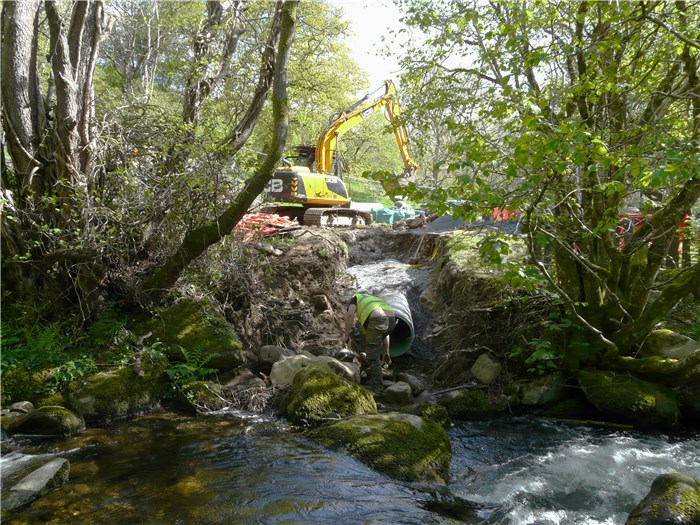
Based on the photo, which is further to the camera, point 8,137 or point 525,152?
point 8,137

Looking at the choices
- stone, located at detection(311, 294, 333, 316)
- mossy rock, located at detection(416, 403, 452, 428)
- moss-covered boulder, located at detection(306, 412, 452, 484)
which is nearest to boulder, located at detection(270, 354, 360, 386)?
mossy rock, located at detection(416, 403, 452, 428)

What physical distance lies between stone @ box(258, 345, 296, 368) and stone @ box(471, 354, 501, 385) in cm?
266

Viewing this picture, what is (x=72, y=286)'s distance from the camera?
275 inches

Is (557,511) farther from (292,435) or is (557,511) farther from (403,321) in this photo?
(403,321)

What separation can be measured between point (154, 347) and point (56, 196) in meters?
2.26

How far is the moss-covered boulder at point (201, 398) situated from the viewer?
6387 millimetres

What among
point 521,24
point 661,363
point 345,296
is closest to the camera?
point 661,363

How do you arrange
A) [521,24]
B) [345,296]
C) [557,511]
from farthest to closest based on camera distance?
[345,296]
[521,24]
[557,511]

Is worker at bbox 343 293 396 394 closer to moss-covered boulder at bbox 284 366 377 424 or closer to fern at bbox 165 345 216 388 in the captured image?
moss-covered boulder at bbox 284 366 377 424

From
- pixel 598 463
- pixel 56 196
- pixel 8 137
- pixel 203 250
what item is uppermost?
pixel 8 137

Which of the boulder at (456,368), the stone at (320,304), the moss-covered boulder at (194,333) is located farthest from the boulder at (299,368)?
the stone at (320,304)

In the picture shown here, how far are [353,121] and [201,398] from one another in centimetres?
1111

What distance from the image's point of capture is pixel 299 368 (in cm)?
711

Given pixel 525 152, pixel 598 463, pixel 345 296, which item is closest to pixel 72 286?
pixel 345 296
